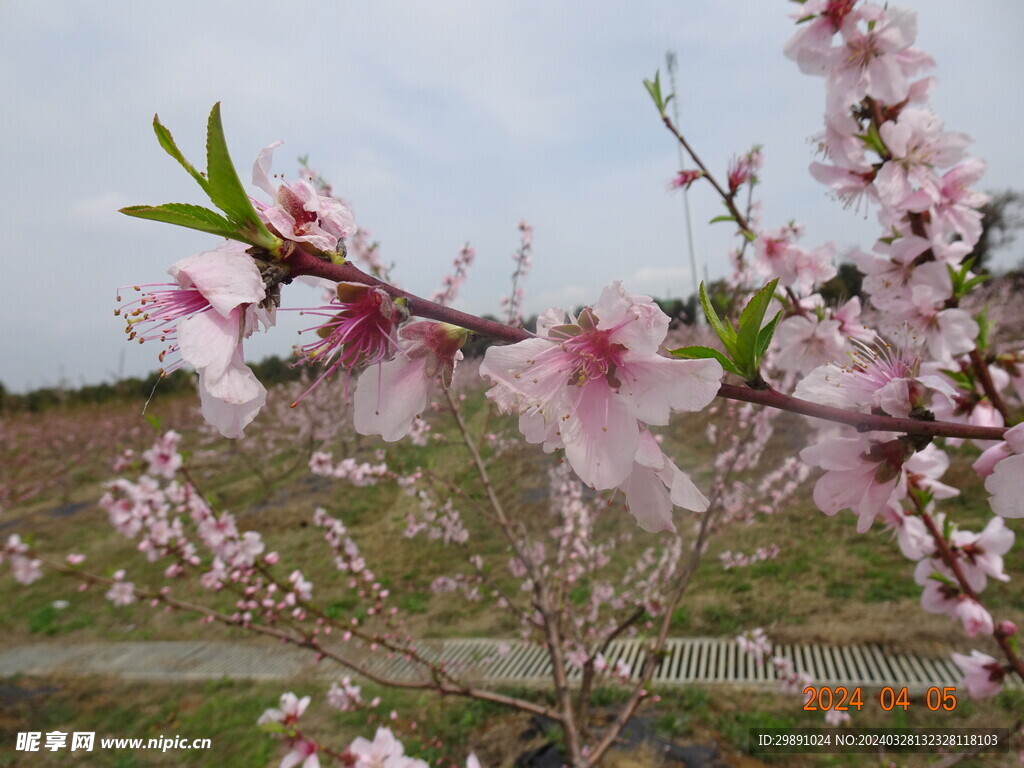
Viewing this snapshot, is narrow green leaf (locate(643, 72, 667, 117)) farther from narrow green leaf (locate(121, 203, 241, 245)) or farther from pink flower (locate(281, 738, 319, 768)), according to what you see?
pink flower (locate(281, 738, 319, 768))

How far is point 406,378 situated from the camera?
0.70 m

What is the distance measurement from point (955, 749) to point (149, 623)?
25.1 feet

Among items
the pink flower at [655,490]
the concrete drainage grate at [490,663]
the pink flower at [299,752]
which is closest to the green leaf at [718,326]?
the pink flower at [655,490]

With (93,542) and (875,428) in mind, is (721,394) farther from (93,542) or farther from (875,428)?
(93,542)

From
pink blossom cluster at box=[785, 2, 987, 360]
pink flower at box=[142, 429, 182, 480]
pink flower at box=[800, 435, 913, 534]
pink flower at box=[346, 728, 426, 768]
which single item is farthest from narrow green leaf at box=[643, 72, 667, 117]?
pink flower at box=[142, 429, 182, 480]

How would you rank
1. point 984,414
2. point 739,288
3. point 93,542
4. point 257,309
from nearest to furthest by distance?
1. point 257,309
2. point 984,414
3. point 739,288
4. point 93,542

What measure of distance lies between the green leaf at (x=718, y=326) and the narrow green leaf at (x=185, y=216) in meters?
0.57

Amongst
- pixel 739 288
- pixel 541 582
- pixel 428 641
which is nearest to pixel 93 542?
pixel 428 641

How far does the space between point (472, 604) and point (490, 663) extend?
1.28 metres

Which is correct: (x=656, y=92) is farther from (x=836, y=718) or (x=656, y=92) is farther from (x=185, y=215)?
(x=836, y=718)

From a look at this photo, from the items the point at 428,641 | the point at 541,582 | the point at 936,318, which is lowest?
the point at 428,641

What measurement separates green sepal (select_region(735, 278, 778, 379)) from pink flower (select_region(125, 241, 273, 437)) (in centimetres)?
56

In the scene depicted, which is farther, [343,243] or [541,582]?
[541,582]

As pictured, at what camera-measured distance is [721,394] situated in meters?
0.68
